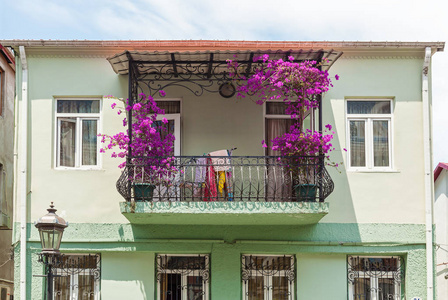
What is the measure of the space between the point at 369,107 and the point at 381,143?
0.73 meters

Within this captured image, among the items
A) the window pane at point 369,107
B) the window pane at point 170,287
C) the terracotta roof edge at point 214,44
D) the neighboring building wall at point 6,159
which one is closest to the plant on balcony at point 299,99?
the terracotta roof edge at point 214,44

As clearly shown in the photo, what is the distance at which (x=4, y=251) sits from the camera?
70.3 feet

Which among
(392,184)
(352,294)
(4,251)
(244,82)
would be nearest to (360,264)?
(352,294)

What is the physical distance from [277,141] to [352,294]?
322 centimetres

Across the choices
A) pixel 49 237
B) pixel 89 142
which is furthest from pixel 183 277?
pixel 49 237

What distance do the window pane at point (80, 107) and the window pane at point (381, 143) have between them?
5328mm

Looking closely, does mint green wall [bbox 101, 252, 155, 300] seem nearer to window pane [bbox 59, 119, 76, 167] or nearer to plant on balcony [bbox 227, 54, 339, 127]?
window pane [bbox 59, 119, 76, 167]

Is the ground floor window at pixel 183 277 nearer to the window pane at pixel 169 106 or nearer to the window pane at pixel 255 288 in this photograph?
the window pane at pixel 255 288

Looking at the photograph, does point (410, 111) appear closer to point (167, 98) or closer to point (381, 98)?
point (381, 98)

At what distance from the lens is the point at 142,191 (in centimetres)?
1366

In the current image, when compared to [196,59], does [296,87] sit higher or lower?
lower

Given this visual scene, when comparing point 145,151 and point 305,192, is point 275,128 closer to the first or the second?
point 305,192

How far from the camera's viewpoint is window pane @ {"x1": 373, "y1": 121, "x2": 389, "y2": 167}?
1491cm

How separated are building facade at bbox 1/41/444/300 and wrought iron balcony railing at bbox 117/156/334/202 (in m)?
0.05
